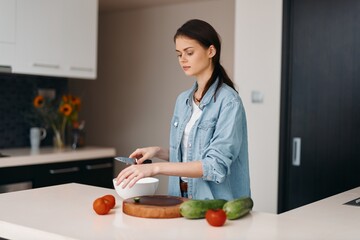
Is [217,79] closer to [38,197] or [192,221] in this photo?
[192,221]

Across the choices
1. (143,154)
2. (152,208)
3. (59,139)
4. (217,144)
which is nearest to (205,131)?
(217,144)

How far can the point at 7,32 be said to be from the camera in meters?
3.66

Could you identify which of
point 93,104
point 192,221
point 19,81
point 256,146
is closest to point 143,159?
point 192,221

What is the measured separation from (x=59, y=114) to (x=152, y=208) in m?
2.75

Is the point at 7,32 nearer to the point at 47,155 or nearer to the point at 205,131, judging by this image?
the point at 47,155

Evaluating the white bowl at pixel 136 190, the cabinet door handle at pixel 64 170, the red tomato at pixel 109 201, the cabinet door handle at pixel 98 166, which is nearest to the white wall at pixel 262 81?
the cabinet door handle at pixel 98 166

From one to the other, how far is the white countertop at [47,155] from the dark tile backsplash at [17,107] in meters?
0.15

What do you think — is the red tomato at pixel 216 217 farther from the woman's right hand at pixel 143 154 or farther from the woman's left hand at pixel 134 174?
the woman's right hand at pixel 143 154

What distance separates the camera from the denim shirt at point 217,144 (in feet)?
6.35

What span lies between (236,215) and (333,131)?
6.48 feet

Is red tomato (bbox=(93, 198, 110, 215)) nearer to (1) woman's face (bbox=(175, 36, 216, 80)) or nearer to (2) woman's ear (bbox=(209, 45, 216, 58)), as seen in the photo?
(1) woman's face (bbox=(175, 36, 216, 80))

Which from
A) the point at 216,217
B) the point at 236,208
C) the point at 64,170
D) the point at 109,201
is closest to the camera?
the point at 216,217

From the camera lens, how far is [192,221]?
1718mm

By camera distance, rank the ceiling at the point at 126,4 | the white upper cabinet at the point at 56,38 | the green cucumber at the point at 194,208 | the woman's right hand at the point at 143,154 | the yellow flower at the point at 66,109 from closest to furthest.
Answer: the green cucumber at the point at 194,208 < the woman's right hand at the point at 143,154 < the white upper cabinet at the point at 56,38 < the yellow flower at the point at 66,109 < the ceiling at the point at 126,4
